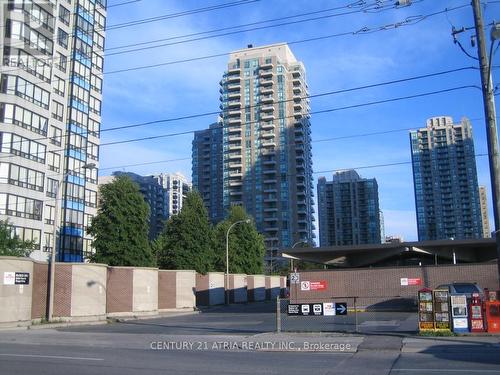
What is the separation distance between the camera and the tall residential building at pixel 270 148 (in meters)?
140

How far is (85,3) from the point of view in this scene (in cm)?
8212

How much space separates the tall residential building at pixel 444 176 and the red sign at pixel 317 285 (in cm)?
1012

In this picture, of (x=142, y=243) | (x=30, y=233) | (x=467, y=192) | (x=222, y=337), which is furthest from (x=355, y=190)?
(x=222, y=337)

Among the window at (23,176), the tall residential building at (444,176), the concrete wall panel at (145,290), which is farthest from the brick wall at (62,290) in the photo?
the window at (23,176)

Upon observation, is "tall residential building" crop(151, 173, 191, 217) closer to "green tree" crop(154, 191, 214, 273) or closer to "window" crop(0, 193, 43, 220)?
"window" crop(0, 193, 43, 220)

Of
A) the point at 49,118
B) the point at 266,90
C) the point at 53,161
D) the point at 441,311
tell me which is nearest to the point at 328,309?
the point at 441,311

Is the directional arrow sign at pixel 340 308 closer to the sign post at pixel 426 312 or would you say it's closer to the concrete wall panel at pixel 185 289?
the sign post at pixel 426 312

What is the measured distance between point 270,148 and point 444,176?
9737 centimetres

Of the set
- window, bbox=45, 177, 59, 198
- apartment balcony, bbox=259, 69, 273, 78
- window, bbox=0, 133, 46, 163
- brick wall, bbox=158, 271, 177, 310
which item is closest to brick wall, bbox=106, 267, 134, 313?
brick wall, bbox=158, 271, 177, 310

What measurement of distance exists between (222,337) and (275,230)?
11927cm

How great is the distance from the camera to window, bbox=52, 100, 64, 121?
7179cm

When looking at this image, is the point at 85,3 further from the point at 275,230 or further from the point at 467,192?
the point at 275,230

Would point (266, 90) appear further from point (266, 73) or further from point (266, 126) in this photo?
point (266, 126)

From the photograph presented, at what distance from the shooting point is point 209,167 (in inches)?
6826
